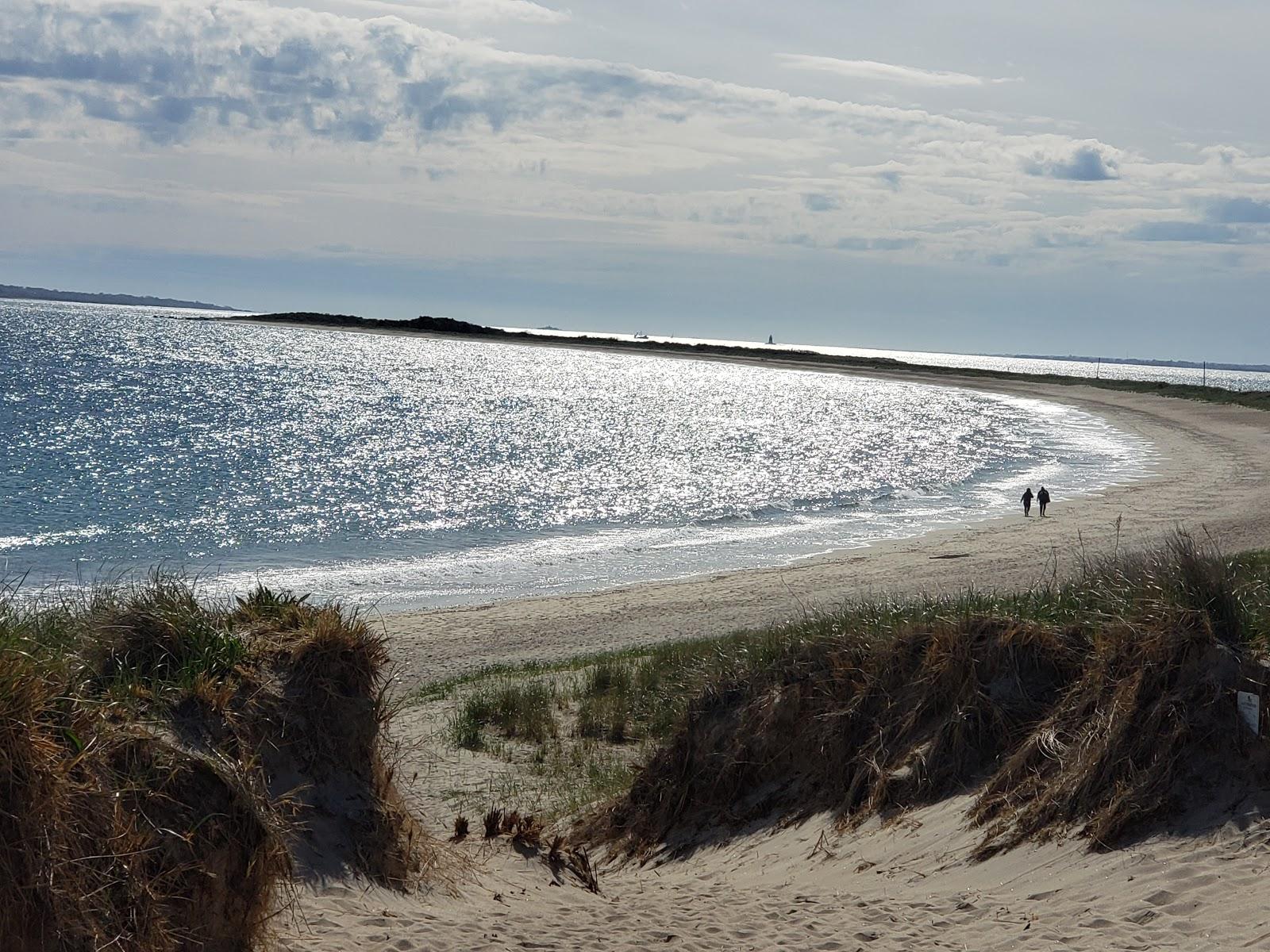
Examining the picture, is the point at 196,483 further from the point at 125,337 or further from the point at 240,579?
the point at 125,337

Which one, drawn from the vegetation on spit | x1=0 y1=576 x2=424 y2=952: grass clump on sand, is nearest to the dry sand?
the vegetation on spit

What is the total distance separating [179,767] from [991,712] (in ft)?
19.5

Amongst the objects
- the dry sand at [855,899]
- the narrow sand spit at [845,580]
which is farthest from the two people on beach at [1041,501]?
the dry sand at [855,899]

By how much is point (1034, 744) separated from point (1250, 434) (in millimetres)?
58755

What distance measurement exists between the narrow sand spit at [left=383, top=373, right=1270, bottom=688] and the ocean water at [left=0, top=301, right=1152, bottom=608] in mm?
2369

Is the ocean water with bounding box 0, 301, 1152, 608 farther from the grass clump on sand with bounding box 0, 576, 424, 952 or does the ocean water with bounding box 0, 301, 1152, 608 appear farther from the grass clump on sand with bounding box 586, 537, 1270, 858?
the grass clump on sand with bounding box 586, 537, 1270, 858

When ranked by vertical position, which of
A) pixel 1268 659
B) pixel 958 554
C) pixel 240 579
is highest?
pixel 1268 659

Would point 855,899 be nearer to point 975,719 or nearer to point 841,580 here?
point 975,719

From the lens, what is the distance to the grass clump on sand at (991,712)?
726 centimetres

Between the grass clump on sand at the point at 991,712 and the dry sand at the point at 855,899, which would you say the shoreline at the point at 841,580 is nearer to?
the grass clump on sand at the point at 991,712

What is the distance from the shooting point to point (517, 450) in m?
59.7

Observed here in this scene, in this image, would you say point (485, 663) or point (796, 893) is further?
point (485, 663)

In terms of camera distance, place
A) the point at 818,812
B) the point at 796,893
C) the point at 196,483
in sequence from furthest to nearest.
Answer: the point at 196,483, the point at 818,812, the point at 796,893

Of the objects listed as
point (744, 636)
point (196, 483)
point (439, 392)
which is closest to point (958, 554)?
point (744, 636)
